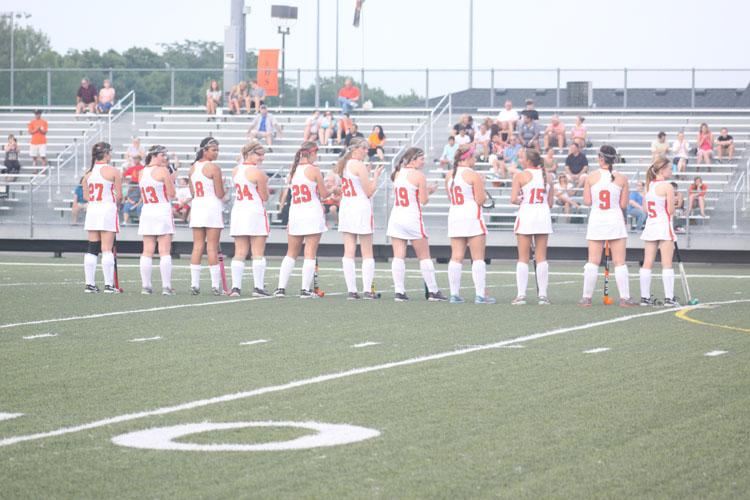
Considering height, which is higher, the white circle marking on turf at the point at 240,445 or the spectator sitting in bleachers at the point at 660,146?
the spectator sitting in bleachers at the point at 660,146

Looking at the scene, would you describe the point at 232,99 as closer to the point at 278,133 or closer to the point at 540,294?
the point at 278,133

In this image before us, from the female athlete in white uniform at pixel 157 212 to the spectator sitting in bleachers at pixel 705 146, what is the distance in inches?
656

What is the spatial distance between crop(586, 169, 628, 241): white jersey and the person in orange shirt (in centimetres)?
2181

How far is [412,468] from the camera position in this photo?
20.6 ft

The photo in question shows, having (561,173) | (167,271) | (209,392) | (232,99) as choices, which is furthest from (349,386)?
(232,99)

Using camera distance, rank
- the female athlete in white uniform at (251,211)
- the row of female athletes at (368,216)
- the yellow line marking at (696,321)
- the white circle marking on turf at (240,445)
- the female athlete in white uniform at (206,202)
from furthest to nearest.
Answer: the female athlete in white uniform at (206,202) → the female athlete in white uniform at (251,211) → the row of female athletes at (368,216) → the yellow line marking at (696,321) → the white circle marking on turf at (240,445)

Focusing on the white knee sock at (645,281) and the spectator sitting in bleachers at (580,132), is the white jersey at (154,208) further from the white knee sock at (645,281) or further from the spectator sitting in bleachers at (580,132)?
the spectator sitting in bleachers at (580,132)

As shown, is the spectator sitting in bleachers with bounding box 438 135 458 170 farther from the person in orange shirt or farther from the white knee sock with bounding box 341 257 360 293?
the white knee sock with bounding box 341 257 360 293

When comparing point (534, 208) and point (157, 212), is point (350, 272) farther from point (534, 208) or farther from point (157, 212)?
point (157, 212)

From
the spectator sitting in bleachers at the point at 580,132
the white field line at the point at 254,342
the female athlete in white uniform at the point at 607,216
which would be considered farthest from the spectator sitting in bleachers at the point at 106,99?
the white field line at the point at 254,342

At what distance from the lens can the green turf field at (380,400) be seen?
20.0 ft

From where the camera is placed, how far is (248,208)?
16562mm

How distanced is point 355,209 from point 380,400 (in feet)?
26.8

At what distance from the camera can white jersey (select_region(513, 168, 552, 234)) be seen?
15680 mm
